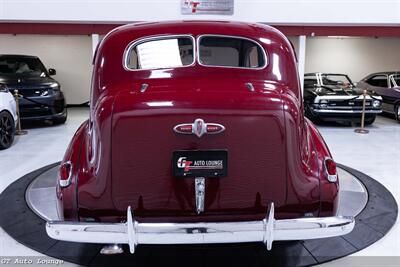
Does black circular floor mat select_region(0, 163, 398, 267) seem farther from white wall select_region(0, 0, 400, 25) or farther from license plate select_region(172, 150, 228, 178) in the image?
white wall select_region(0, 0, 400, 25)

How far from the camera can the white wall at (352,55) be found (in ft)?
42.5

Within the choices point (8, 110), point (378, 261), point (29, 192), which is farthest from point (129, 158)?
point (8, 110)

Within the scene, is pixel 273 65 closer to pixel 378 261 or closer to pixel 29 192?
pixel 378 261

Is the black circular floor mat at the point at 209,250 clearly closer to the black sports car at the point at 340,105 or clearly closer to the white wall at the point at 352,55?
the black sports car at the point at 340,105

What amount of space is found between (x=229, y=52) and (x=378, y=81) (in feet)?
25.5

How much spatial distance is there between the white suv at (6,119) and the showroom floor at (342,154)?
160 millimetres

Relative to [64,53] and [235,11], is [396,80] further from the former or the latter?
[64,53]

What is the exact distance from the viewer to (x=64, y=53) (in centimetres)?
1122

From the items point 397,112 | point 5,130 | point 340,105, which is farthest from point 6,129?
point 397,112

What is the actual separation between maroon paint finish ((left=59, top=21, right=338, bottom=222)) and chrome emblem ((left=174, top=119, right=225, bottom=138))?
24mm

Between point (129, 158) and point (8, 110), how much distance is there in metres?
4.92

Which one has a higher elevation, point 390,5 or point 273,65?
point 390,5

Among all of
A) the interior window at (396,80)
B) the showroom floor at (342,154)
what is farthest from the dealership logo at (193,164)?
the interior window at (396,80)

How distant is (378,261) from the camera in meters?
2.97
